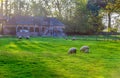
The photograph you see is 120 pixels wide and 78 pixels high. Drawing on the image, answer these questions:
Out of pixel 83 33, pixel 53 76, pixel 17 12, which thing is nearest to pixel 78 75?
pixel 53 76

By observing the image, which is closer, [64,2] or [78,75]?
[78,75]

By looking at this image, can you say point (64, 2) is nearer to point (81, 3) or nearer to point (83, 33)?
point (81, 3)

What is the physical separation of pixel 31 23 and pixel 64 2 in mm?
17045

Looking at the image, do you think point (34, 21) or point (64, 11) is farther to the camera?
point (64, 11)

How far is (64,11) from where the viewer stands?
8912 centimetres

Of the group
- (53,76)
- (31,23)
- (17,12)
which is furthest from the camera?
(17,12)

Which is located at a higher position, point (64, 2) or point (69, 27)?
point (64, 2)

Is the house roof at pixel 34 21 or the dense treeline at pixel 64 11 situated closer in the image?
the house roof at pixel 34 21

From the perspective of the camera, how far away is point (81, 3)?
83688 mm

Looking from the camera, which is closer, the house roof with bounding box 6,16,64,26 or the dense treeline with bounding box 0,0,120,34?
the house roof with bounding box 6,16,64,26

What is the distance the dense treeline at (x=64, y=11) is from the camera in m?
81.4

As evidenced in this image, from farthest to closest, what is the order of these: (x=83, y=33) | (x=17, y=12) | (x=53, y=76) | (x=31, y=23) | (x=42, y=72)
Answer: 1. (x=17, y=12)
2. (x=83, y=33)
3. (x=31, y=23)
4. (x=42, y=72)
5. (x=53, y=76)

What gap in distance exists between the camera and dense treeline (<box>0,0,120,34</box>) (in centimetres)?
8144

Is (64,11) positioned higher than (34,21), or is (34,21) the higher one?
(64,11)
